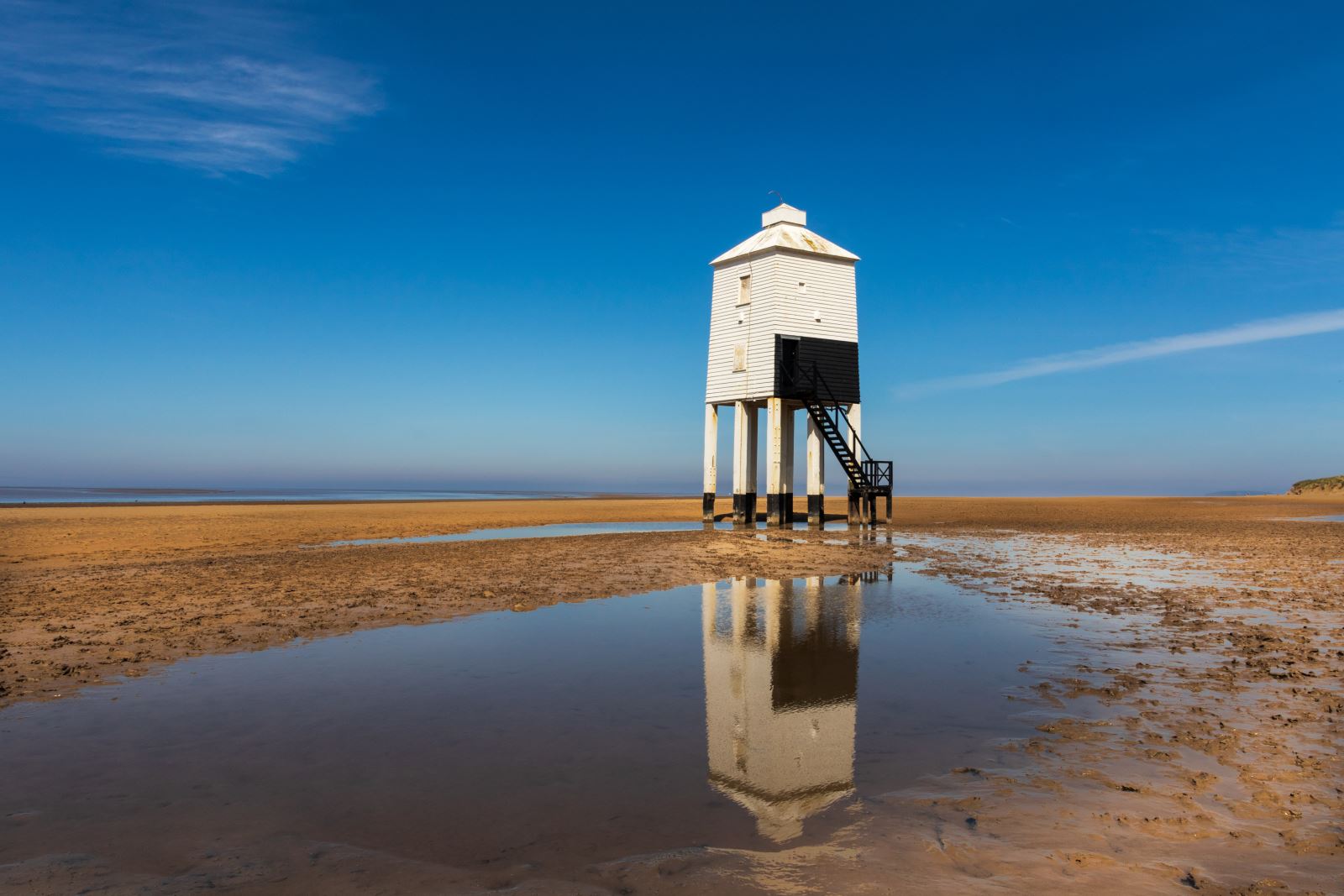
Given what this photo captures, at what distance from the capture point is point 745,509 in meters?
31.4

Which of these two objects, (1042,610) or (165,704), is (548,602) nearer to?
(165,704)

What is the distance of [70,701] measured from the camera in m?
7.09

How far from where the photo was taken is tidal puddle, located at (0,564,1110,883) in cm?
439

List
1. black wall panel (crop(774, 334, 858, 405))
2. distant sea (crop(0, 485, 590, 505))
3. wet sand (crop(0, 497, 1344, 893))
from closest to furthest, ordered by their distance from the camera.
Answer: wet sand (crop(0, 497, 1344, 893)), black wall panel (crop(774, 334, 858, 405)), distant sea (crop(0, 485, 590, 505))

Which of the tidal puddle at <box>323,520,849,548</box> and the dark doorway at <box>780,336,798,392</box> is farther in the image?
the dark doorway at <box>780,336,798,392</box>

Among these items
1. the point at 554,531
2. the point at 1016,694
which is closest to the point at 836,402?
the point at 554,531

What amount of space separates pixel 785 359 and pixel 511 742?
24.8 meters

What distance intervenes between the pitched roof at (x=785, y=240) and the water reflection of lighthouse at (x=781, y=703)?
767 inches

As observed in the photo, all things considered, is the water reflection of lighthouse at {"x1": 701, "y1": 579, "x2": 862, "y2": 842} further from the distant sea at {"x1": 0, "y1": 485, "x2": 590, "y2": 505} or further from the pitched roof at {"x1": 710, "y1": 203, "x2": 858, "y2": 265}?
the distant sea at {"x1": 0, "y1": 485, "x2": 590, "y2": 505}

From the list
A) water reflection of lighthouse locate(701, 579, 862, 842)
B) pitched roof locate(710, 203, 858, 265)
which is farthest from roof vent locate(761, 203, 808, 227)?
water reflection of lighthouse locate(701, 579, 862, 842)

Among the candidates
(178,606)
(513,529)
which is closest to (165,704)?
(178,606)

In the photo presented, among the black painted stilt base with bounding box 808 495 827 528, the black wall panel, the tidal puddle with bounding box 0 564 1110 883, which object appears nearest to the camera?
the tidal puddle with bounding box 0 564 1110 883

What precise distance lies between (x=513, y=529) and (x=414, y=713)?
79.4 feet

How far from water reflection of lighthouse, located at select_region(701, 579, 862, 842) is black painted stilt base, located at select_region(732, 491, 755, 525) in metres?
18.3
